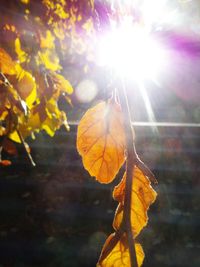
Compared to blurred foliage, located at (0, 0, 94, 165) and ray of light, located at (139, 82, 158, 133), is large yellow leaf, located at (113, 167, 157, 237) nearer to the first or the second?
blurred foliage, located at (0, 0, 94, 165)

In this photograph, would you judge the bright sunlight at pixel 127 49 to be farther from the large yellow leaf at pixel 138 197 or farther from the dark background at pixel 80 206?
the dark background at pixel 80 206

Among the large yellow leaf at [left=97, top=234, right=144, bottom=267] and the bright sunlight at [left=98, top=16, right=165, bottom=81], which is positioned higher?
the bright sunlight at [left=98, top=16, right=165, bottom=81]

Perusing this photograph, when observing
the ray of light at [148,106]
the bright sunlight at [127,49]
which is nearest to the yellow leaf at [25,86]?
the bright sunlight at [127,49]

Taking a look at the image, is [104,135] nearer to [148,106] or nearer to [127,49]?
[127,49]

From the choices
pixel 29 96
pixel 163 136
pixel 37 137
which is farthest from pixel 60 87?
pixel 37 137

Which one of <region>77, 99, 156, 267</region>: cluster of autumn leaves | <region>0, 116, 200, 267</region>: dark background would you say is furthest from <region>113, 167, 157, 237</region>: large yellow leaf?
<region>0, 116, 200, 267</region>: dark background

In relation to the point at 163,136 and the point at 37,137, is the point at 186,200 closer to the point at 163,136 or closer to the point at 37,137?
the point at 163,136

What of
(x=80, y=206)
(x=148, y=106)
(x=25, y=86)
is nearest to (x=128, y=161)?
(x=25, y=86)
